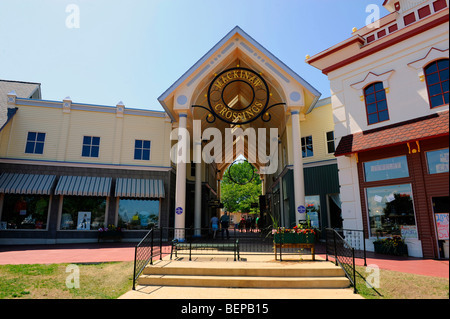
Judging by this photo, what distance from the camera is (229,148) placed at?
31062mm

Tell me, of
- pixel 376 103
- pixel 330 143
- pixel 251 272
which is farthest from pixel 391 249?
pixel 330 143

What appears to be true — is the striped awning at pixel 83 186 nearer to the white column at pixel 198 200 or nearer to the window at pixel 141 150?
the window at pixel 141 150

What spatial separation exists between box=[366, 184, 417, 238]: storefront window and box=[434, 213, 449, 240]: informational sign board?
73 cm

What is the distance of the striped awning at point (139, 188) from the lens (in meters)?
17.6

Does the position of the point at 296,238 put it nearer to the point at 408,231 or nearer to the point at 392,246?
the point at 392,246

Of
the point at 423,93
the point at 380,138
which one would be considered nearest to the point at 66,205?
the point at 380,138

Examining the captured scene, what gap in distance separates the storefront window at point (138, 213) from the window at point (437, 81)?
614 inches

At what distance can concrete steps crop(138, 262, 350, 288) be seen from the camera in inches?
286

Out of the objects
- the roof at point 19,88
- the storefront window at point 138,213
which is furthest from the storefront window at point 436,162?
the roof at point 19,88

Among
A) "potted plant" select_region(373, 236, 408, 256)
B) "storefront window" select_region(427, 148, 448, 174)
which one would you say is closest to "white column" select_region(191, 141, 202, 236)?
"potted plant" select_region(373, 236, 408, 256)

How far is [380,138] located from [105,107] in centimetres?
1667

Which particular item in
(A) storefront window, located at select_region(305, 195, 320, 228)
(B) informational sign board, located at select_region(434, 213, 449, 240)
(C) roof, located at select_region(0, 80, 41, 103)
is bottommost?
(B) informational sign board, located at select_region(434, 213, 449, 240)

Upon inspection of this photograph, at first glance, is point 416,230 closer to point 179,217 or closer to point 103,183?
point 179,217

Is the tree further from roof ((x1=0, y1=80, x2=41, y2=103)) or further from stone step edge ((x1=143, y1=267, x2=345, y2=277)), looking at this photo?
stone step edge ((x1=143, y1=267, x2=345, y2=277))
